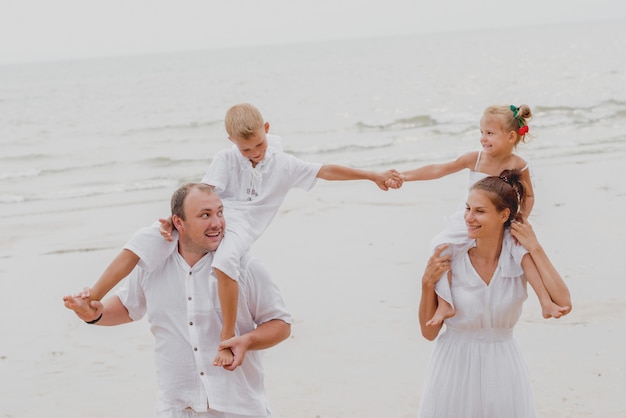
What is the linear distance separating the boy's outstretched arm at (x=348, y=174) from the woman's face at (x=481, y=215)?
133 cm

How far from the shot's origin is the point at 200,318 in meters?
3.56

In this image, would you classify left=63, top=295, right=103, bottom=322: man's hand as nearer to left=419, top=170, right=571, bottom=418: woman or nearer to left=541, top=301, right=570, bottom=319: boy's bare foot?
left=419, top=170, right=571, bottom=418: woman

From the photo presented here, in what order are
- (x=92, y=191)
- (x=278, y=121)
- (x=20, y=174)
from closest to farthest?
(x=92, y=191)
(x=20, y=174)
(x=278, y=121)

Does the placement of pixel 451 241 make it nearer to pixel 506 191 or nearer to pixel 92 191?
pixel 506 191

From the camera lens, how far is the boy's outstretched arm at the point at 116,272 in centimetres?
371

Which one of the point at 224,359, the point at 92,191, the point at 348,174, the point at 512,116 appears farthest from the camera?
the point at 92,191

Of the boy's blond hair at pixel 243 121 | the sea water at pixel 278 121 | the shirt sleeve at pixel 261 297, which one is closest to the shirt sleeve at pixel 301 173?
the boy's blond hair at pixel 243 121

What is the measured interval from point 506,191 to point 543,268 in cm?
35

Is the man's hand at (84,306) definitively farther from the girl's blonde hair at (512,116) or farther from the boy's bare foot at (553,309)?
the girl's blonde hair at (512,116)

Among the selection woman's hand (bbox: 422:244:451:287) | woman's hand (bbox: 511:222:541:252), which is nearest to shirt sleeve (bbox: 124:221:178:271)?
woman's hand (bbox: 422:244:451:287)

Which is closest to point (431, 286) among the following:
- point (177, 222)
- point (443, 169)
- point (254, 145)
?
point (177, 222)

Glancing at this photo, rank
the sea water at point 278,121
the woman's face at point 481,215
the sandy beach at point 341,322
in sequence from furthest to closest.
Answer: the sea water at point 278,121, the sandy beach at point 341,322, the woman's face at point 481,215

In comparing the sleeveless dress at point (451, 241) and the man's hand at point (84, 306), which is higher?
the sleeveless dress at point (451, 241)

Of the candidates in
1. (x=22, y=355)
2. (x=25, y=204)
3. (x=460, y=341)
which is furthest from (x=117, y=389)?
(x=25, y=204)
